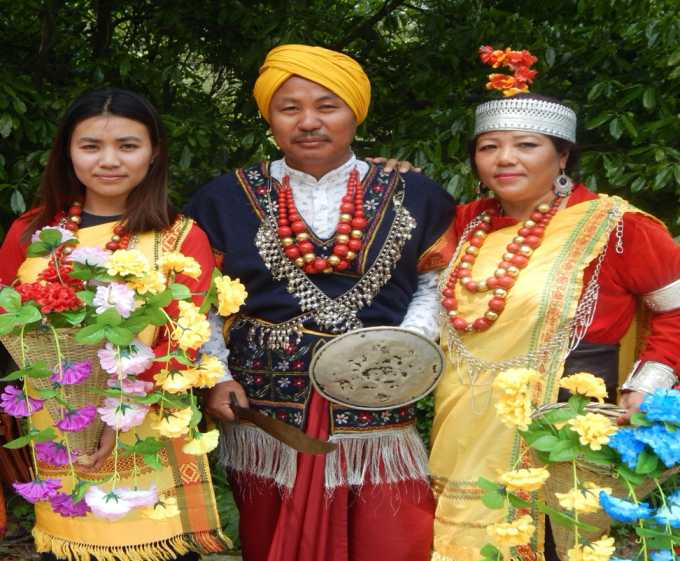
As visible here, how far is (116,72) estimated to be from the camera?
12.2ft

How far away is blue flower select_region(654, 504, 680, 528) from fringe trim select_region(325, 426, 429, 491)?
90 centimetres

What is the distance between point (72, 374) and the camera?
197cm

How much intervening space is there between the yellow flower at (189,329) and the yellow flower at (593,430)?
83 centimetres

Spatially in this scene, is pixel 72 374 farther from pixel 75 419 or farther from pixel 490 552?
pixel 490 552

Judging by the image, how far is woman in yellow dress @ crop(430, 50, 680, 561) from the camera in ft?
7.92

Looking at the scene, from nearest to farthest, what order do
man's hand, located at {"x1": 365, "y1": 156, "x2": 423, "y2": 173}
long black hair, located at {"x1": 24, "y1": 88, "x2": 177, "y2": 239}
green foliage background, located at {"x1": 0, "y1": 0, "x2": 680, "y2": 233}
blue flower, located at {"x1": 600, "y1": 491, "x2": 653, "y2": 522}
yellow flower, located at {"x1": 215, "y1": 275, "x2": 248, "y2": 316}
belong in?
blue flower, located at {"x1": 600, "y1": 491, "x2": 653, "y2": 522}, yellow flower, located at {"x1": 215, "y1": 275, "x2": 248, "y2": 316}, long black hair, located at {"x1": 24, "y1": 88, "x2": 177, "y2": 239}, man's hand, located at {"x1": 365, "y1": 156, "x2": 423, "y2": 173}, green foliage background, located at {"x1": 0, "y1": 0, "x2": 680, "y2": 233}

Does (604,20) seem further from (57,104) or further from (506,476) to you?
(506,476)

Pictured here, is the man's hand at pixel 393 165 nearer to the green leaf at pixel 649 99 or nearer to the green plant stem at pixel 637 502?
the green leaf at pixel 649 99

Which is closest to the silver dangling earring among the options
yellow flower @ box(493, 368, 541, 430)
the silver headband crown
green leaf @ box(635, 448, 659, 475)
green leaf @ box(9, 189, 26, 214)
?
the silver headband crown

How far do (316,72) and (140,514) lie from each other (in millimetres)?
1303

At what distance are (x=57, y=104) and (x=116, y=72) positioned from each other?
1.38ft

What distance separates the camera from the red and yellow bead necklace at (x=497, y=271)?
8.11 ft

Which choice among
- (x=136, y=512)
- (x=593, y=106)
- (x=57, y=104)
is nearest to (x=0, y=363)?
(x=136, y=512)

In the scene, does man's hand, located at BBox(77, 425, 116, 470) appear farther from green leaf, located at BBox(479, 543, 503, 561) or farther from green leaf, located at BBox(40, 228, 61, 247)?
green leaf, located at BBox(479, 543, 503, 561)
